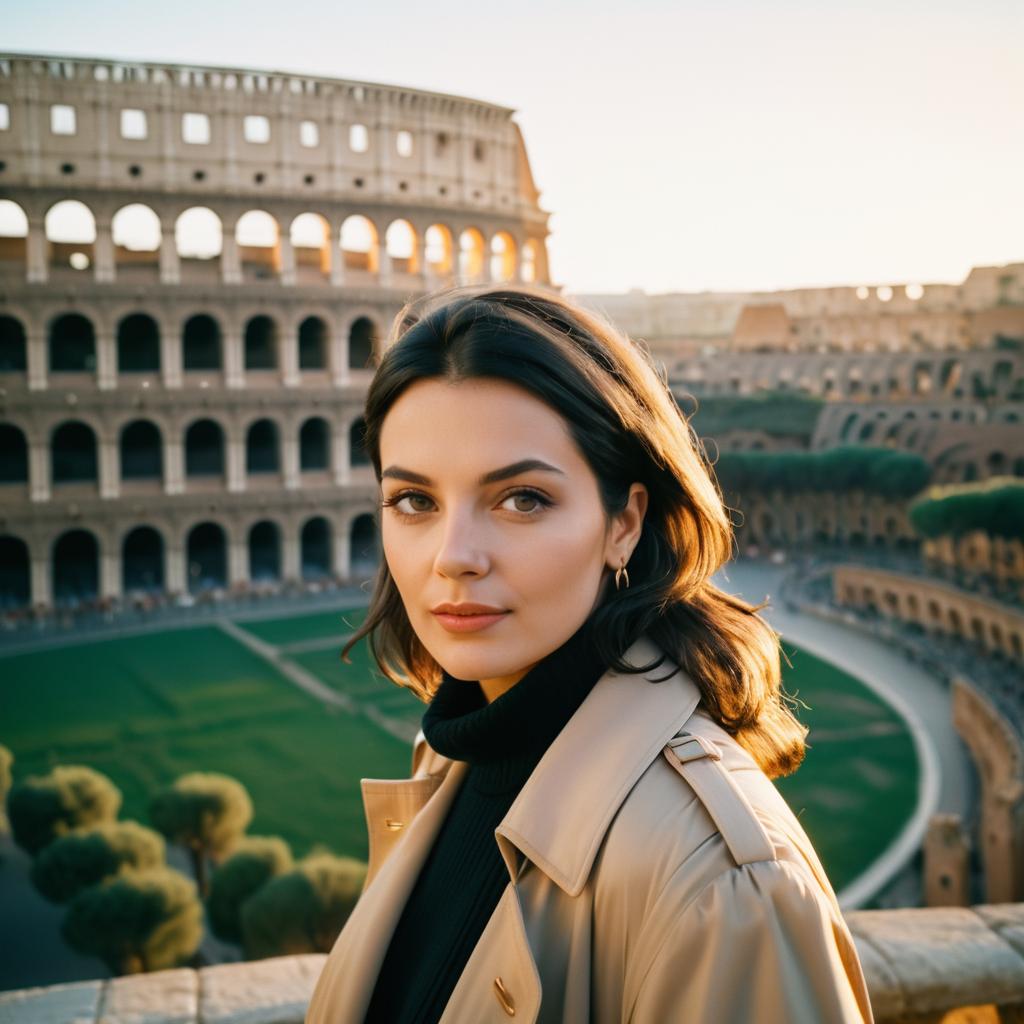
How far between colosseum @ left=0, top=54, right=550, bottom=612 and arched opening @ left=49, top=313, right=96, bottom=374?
0.16 feet

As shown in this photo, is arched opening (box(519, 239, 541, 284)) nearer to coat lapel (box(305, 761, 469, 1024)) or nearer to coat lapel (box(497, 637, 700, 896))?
coat lapel (box(305, 761, 469, 1024))

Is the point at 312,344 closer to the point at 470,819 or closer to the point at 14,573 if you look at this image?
the point at 14,573

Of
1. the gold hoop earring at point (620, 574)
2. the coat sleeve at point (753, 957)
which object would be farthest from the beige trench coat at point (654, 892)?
the gold hoop earring at point (620, 574)

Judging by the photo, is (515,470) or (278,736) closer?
(515,470)

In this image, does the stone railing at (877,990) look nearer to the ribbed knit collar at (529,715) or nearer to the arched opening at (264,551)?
the ribbed knit collar at (529,715)

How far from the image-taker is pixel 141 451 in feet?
93.9

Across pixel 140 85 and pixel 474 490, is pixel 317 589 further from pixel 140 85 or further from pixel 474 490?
pixel 474 490

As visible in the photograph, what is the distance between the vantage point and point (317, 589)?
2780 centimetres

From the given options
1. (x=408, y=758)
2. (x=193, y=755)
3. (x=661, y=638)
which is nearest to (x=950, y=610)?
(x=408, y=758)

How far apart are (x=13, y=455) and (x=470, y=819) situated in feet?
90.2

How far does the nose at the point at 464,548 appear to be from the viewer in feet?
6.01

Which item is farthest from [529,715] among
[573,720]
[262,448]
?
[262,448]

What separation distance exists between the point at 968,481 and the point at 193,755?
19868 mm

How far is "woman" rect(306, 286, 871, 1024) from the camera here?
1489 millimetres
